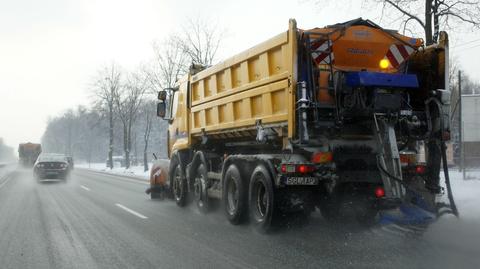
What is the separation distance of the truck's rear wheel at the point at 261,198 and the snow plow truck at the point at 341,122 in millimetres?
17

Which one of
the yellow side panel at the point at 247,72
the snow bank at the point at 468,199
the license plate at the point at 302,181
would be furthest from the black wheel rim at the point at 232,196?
the snow bank at the point at 468,199

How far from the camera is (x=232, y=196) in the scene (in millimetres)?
9219

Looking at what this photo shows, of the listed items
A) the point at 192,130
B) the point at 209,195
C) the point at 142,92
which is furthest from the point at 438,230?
the point at 142,92

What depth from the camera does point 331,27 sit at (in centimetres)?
753

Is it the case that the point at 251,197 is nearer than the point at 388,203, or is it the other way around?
the point at 388,203

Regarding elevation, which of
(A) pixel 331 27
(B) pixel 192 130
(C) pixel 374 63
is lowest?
(B) pixel 192 130

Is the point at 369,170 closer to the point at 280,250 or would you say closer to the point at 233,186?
the point at 280,250

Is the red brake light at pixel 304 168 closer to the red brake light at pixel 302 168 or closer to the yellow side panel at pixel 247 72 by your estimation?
the red brake light at pixel 302 168

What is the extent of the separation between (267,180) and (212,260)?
1844 mm

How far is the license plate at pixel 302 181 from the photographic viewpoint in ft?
23.6

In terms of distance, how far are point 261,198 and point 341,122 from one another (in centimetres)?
188

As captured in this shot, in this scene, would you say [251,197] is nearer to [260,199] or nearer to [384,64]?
[260,199]

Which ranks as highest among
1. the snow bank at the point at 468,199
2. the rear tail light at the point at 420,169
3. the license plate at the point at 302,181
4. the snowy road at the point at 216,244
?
the rear tail light at the point at 420,169

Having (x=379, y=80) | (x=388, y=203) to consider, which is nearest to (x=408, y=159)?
(x=388, y=203)
